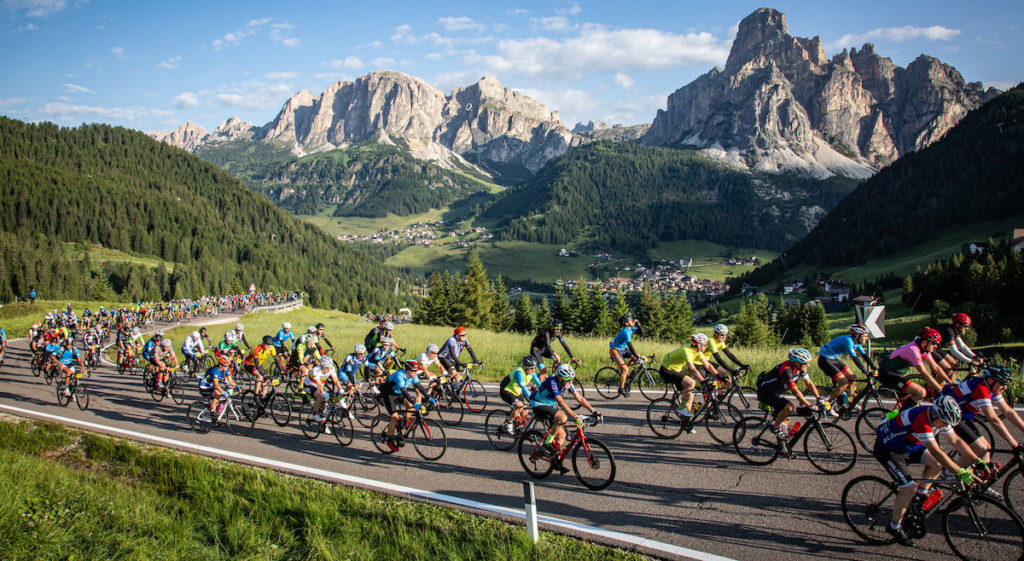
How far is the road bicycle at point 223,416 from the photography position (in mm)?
14383

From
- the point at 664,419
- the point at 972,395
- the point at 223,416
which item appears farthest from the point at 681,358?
the point at 223,416

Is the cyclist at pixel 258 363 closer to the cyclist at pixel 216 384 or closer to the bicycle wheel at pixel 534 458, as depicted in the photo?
the cyclist at pixel 216 384

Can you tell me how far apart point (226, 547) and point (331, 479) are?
2663 mm

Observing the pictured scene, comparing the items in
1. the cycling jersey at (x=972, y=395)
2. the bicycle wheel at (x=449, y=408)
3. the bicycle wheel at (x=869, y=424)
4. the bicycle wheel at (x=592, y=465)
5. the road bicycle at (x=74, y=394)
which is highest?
the cycling jersey at (x=972, y=395)

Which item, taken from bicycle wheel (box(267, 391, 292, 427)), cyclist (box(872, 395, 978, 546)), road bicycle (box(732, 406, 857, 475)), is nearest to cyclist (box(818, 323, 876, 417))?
road bicycle (box(732, 406, 857, 475))

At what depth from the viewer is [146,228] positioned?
448ft

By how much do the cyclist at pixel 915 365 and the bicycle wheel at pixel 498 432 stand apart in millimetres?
8220

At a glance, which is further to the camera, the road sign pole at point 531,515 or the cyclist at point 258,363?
the cyclist at point 258,363

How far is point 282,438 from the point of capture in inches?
537

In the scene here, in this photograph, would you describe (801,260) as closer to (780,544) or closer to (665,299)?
(665,299)

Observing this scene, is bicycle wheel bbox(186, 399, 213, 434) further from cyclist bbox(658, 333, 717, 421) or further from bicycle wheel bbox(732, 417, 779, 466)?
bicycle wheel bbox(732, 417, 779, 466)

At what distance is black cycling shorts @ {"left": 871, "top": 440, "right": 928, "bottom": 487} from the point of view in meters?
6.62

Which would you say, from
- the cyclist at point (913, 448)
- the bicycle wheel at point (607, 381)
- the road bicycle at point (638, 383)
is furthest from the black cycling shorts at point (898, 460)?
the bicycle wheel at point (607, 381)

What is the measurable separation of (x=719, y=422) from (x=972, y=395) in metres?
5.53
